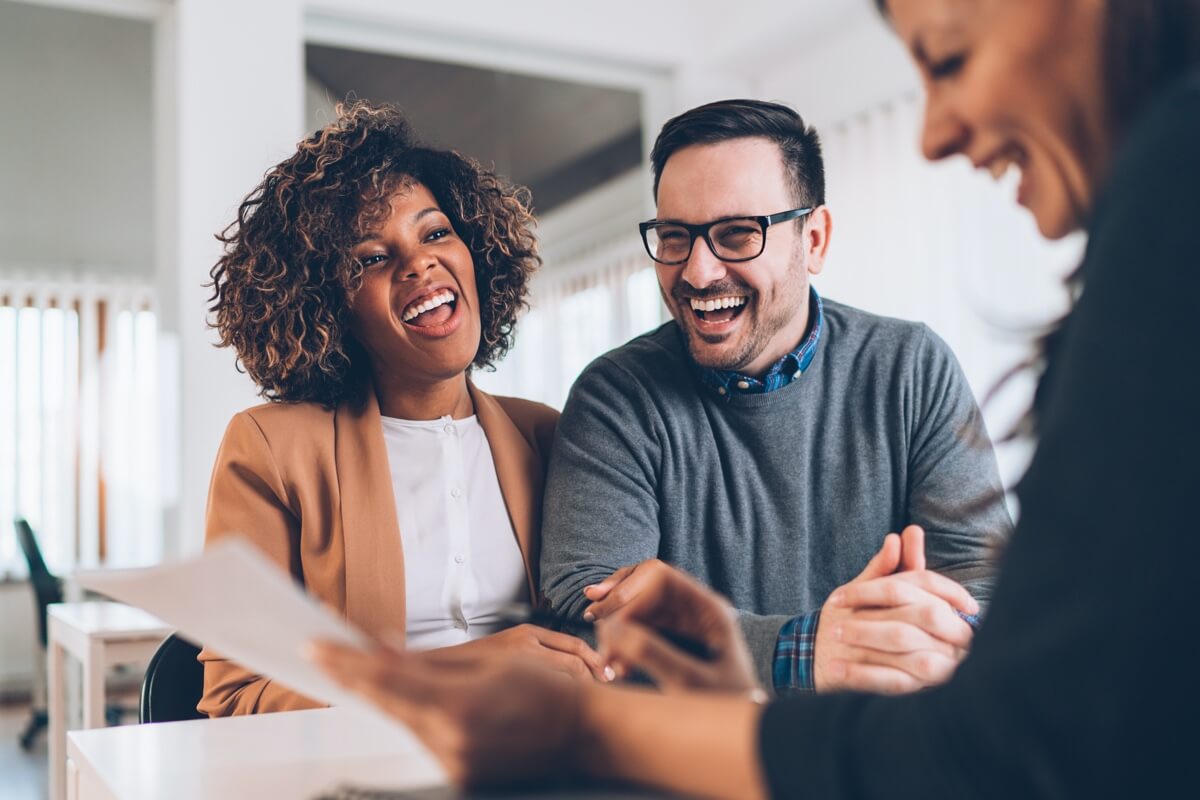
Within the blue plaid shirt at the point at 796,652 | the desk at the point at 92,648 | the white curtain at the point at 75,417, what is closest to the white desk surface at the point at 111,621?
the desk at the point at 92,648

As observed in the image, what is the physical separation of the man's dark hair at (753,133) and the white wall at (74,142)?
2480 mm

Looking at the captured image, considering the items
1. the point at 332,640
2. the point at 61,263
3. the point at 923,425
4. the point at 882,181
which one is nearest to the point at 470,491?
the point at 923,425

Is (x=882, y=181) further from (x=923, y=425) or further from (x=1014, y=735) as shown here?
(x=1014, y=735)

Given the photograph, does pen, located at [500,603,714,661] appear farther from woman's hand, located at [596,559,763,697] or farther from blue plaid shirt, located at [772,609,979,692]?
blue plaid shirt, located at [772,609,979,692]

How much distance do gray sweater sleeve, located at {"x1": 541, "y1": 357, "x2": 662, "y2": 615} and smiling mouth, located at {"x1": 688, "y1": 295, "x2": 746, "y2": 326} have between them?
0.47 ft

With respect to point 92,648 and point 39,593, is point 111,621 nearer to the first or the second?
point 92,648

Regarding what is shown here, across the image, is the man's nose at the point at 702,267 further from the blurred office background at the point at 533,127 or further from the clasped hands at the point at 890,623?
the blurred office background at the point at 533,127

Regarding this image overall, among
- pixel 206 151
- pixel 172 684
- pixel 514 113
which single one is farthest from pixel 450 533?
pixel 514 113

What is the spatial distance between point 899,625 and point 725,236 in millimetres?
728

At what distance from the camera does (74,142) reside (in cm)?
529

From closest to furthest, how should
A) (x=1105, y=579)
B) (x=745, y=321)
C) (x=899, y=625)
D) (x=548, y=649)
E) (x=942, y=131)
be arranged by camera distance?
1. (x=1105, y=579)
2. (x=942, y=131)
3. (x=899, y=625)
4. (x=548, y=649)
5. (x=745, y=321)

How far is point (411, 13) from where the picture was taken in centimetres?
358

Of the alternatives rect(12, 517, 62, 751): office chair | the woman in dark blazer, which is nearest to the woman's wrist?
the woman in dark blazer

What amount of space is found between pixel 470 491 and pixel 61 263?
18.5 feet
